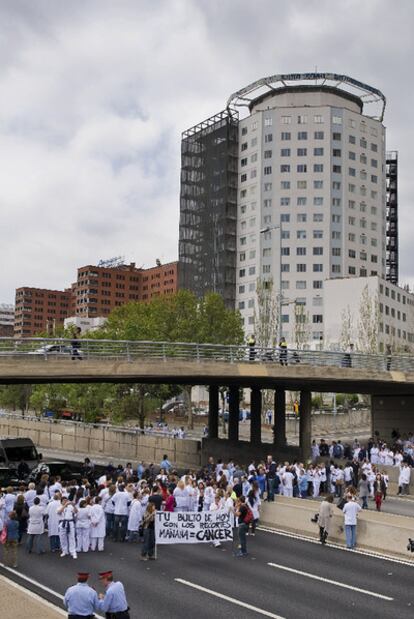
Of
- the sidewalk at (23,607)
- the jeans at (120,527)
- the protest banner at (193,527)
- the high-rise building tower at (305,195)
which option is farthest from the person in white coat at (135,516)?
the high-rise building tower at (305,195)

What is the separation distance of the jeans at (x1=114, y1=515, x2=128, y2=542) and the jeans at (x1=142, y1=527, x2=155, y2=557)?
2238 mm

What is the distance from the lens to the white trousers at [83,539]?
19.8 metres

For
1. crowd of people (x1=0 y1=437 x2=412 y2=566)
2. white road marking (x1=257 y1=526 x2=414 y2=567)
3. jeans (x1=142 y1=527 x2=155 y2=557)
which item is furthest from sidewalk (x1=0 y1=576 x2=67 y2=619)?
white road marking (x1=257 y1=526 x2=414 y2=567)

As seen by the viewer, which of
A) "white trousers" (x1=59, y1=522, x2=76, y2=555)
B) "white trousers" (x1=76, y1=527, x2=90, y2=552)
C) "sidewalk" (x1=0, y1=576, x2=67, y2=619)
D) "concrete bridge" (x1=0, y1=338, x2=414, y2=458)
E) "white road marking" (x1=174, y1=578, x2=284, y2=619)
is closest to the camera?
"sidewalk" (x1=0, y1=576, x2=67, y2=619)

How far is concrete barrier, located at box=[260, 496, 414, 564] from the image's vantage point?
20.0 m

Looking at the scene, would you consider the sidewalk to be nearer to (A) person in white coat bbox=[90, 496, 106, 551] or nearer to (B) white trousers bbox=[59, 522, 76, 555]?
(B) white trousers bbox=[59, 522, 76, 555]

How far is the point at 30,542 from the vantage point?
1997cm

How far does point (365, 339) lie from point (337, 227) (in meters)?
28.9

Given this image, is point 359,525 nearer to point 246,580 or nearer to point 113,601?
point 246,580

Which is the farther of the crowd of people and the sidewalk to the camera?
the crowd of people

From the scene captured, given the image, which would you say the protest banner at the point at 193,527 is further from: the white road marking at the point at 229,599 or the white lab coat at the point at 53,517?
the white lab coat at the point at 53,517

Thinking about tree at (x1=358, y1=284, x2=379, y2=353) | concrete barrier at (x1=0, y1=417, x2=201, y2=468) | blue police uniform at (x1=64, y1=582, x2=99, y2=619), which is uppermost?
tree at (x1=358, y1=284, x2=379, y2=353)

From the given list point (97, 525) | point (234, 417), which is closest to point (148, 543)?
point (97, 525)

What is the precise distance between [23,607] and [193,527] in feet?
24.9
